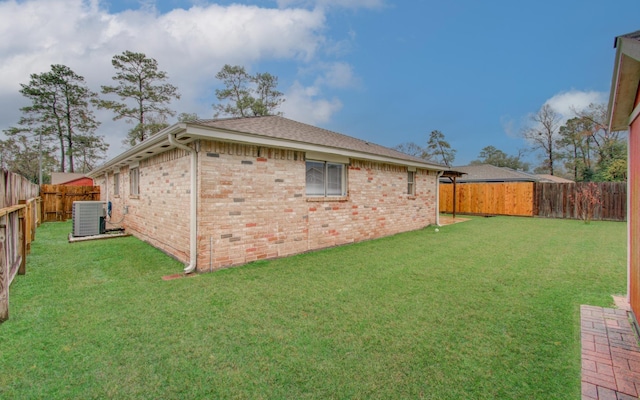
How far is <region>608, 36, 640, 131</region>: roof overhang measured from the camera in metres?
2.35

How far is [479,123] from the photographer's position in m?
39.8

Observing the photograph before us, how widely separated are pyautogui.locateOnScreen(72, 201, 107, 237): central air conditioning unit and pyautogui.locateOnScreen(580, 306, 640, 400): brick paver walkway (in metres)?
11.9

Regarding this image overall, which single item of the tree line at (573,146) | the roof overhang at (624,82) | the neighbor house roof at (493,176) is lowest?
the roof overhang at (624,82)

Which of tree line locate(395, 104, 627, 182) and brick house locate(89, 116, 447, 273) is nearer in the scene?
brick house locate(89, 116, 447, 273)

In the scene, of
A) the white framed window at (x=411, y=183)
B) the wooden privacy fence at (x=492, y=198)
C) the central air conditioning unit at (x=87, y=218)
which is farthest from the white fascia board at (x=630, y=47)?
the wooden privacy fence at (x=492, y=198)

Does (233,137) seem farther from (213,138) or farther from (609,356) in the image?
(609,356)

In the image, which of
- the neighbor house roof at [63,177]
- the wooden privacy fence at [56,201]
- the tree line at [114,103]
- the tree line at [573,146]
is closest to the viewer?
the wooden privacy fence at [56,201]

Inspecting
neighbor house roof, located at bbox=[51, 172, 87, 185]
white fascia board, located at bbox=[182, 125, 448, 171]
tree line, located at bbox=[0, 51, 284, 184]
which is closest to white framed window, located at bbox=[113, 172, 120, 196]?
white fascia board, located at bbox=[182, 125, 448, 171]

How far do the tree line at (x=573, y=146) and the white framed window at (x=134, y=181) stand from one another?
20.1 meters

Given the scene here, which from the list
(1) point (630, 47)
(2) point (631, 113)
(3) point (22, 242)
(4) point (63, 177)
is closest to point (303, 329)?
(1) point (630, 47)

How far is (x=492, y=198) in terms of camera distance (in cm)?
1734

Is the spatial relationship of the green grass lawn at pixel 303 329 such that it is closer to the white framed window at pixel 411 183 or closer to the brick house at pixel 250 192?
the brick house at pixel 250 192

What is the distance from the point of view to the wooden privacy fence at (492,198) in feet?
53.3

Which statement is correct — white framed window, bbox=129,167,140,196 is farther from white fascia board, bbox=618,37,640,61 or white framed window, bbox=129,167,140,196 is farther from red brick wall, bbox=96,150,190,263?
white fascia board, bbox=618,37,640,61
